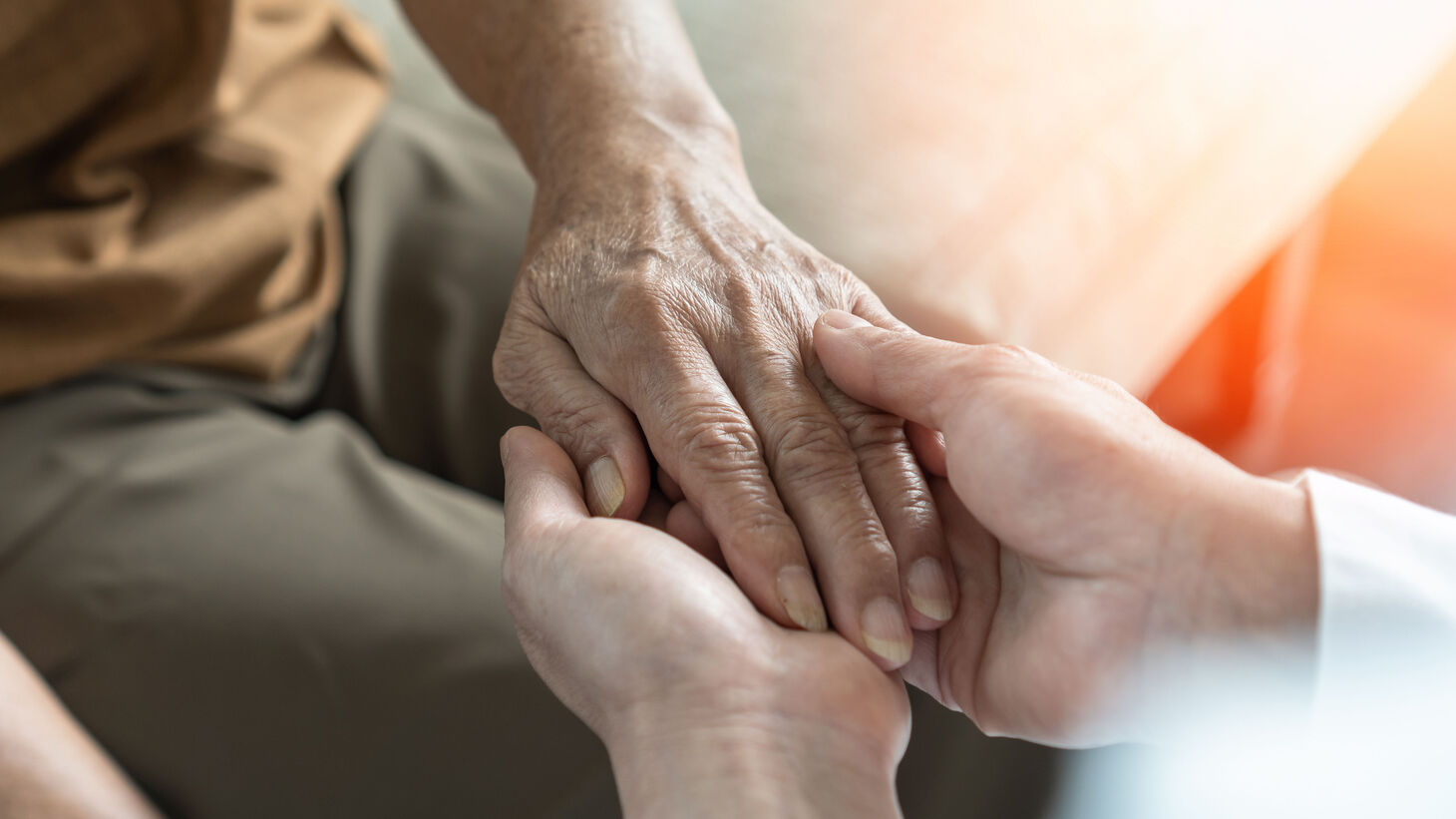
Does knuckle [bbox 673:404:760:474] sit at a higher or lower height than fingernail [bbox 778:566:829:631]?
higher

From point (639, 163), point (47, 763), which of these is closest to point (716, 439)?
point (639, 163)

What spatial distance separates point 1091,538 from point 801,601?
0.50 feet

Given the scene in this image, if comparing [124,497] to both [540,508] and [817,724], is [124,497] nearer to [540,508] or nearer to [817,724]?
[540,508]

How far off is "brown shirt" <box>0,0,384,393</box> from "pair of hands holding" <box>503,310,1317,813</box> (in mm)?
439

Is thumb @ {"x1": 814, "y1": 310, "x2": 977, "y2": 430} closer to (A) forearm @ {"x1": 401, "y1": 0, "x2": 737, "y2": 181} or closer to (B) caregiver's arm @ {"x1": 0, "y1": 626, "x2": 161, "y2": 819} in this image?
(A) forearm @ {"x1": 401, "y1": 0, "x2": 737, "y2": 181}

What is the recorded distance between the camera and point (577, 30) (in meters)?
0.86

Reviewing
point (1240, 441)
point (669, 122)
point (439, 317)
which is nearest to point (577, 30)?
point (669, 122)

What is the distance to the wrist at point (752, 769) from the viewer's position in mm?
461

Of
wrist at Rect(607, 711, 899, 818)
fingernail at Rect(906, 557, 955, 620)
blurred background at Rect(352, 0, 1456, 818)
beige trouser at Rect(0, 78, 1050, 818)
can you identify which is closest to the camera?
wrist at Rect(607, 711, 899, 818)

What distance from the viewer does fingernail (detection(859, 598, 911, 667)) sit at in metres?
0.55

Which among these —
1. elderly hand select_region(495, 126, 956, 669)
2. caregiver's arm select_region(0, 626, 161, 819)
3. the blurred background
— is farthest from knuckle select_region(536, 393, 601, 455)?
caregiver's arm select_region(0, 626, 161, 819)

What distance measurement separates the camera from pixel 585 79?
2.74 ft

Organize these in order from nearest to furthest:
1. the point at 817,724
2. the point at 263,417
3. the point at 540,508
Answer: the point at 817,724, the point at 540,508, the point at 263,417

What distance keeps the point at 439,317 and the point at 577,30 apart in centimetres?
27
